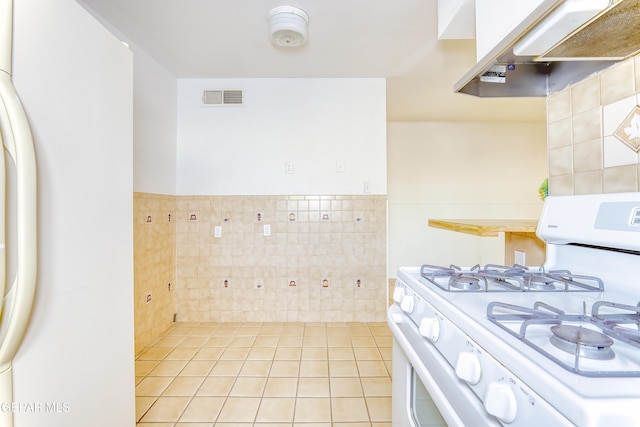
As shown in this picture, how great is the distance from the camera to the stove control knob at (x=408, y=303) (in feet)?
2.95

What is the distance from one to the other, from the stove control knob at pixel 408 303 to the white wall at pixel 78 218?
3.14 ft

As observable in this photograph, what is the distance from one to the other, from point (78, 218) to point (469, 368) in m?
1.07

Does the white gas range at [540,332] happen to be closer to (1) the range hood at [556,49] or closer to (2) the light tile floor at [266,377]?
(1) the range hood at [556,49]

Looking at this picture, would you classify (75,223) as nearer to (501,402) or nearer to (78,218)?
(78,218)

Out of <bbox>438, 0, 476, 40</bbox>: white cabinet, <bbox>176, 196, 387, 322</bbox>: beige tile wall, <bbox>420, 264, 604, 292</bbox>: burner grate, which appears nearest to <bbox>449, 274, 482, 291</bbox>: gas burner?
<bbox>420, 264, 604, 292</bbox>: burner grate

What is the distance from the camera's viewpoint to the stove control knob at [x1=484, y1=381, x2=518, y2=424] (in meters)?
0.46

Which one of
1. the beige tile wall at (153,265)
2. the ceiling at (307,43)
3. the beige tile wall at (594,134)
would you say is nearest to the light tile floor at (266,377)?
the beige tile wall at (153,265)

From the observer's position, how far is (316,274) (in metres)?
2.78

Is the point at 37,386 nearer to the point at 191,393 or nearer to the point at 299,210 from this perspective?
the point at 191,393

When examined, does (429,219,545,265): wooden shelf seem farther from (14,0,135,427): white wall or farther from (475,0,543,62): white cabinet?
(14,0,135,427): white wall

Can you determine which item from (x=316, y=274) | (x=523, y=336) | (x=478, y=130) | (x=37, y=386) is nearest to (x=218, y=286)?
(x=316, y=274)

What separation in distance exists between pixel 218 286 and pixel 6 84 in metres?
2.33

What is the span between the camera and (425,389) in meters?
0.84

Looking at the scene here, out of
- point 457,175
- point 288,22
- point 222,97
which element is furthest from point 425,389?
point 457,175
